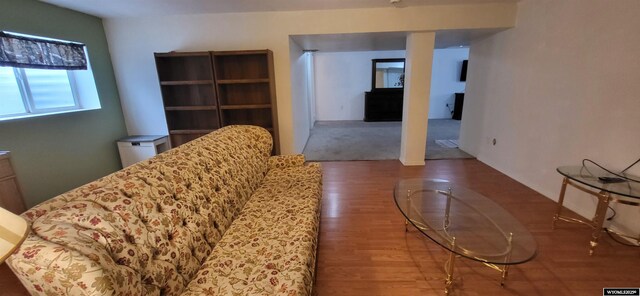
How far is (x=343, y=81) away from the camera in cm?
721

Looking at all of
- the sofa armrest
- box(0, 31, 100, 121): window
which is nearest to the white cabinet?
box(0, 31, 100, 121): window

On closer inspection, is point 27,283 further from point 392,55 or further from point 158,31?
point 392,55

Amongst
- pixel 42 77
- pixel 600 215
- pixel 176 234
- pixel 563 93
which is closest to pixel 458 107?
pixel 563 93

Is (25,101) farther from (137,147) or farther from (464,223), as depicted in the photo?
(464,223)

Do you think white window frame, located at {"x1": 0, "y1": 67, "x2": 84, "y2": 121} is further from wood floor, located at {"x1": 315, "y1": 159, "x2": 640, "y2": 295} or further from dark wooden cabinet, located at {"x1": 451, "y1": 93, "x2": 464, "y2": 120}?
dark wooden cabinet, located at {"x1": 451, "y1": 93, "x2": 464, "y2": 120}

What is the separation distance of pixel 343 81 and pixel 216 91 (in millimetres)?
4729

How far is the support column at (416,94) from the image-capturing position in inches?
127

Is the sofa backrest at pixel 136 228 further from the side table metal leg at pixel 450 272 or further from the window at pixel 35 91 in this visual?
the window at pixel 35 91

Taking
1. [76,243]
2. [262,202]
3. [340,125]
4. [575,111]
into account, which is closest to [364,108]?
[340,125]

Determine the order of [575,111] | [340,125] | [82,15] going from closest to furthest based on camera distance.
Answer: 1. [575,111]
2. [82,15]
3. [340,125]

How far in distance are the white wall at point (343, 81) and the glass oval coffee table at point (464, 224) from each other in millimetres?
5435

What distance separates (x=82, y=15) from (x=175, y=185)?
319 cm

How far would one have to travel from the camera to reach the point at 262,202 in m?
1.74

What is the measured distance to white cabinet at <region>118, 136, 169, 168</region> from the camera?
10.5 feet
